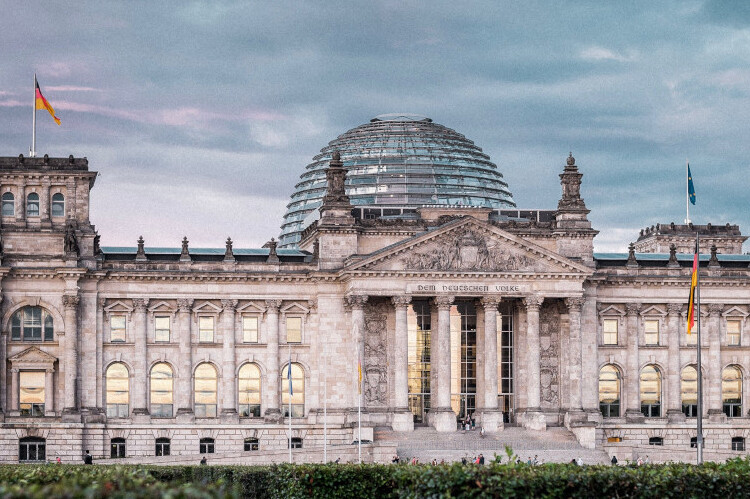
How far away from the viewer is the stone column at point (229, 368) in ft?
315

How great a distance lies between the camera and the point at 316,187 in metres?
127

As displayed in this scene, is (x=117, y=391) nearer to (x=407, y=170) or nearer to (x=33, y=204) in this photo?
(x=33, y=204)

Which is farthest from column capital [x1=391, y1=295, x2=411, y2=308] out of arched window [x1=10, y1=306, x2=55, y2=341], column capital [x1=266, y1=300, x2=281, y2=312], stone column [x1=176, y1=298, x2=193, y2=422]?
arched window [x1=10, y1=306, x2=55, y2=341]

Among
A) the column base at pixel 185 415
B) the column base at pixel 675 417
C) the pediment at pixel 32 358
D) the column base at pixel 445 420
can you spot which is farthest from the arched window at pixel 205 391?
the column base at pixel 675 417

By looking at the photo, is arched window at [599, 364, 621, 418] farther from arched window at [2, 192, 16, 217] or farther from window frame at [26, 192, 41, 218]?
arched window at [2, 192, 16, 217]

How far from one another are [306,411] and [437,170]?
104ft

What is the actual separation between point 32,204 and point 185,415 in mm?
17899

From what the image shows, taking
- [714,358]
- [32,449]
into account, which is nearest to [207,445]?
[32,449]

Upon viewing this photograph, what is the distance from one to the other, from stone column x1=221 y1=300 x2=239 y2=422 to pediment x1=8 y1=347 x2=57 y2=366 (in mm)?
11769

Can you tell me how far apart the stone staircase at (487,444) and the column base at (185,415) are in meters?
12.9

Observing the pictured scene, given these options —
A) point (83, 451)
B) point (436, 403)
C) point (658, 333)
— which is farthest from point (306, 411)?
point (658, 333)

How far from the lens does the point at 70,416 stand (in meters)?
91.8

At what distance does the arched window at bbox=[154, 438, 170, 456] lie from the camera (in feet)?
309

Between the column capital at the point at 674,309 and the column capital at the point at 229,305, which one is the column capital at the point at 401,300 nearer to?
the column capital at the point at 229,305
